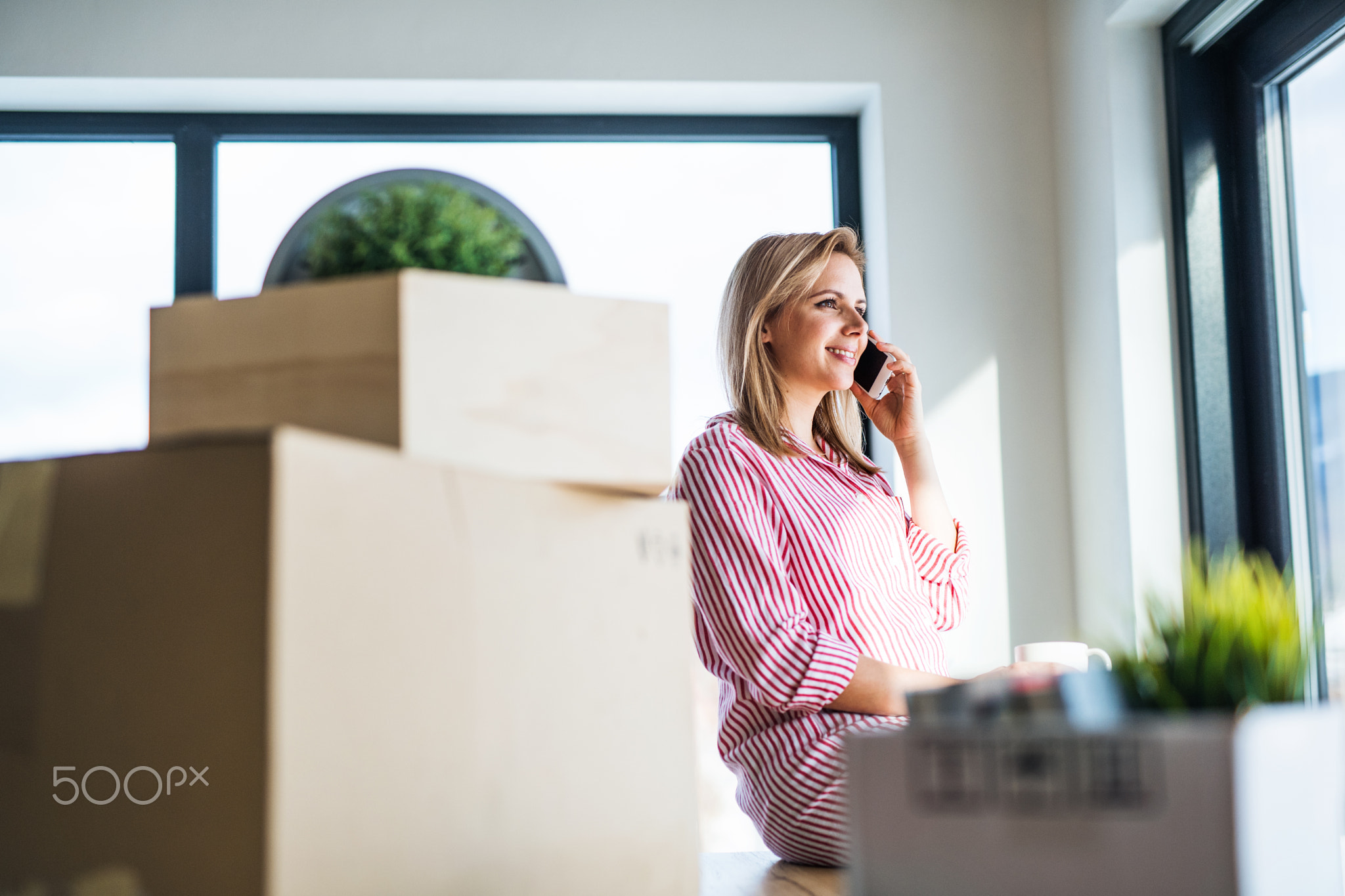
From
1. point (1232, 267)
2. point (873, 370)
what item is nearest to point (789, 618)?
point (873, 370)

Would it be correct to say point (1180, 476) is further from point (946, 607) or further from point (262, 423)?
point (262, 423)

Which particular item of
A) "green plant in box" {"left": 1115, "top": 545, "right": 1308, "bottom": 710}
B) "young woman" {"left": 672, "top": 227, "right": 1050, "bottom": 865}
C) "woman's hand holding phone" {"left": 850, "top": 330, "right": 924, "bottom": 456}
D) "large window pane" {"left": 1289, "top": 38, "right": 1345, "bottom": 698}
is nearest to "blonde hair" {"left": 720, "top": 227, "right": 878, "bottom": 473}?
"young woman" {"left": 672, "top": 227, "right": 1050, "bottom": 865}

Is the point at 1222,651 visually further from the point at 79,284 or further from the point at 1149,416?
the point at 79,284

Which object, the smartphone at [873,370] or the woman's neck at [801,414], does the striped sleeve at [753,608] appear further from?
the smartphone at [873,370]

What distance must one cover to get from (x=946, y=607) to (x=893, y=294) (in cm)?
75

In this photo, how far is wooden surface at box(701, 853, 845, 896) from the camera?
1.17 metres

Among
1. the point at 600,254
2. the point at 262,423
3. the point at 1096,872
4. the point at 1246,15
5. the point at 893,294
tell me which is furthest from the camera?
the point at 600,254

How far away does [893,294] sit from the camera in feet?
7.40

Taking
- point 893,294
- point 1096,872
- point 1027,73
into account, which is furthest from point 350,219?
point 1027,73

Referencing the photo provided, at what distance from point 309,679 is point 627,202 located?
75.7 inches

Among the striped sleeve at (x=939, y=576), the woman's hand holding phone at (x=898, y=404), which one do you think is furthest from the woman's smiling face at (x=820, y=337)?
the striped sleeve at (x=939, y=576)

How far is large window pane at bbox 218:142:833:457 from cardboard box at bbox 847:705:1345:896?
174cm

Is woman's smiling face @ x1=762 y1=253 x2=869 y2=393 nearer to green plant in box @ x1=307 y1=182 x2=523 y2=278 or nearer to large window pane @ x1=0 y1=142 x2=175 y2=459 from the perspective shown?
green plant in box @ x1=307 y1=182 x2=523 y2=278

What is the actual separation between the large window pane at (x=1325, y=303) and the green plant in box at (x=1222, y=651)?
1.19 m
